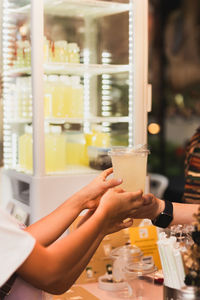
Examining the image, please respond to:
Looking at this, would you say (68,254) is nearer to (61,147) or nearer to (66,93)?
(61,147)

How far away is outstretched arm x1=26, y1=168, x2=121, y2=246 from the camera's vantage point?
1.82m

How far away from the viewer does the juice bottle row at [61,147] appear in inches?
126

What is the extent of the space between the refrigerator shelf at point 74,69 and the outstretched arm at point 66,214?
1.35 meters

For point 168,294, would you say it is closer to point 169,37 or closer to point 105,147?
point 105,147

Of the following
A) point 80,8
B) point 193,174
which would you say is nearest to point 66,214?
point 193,174

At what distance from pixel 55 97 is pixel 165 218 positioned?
1.35 metres

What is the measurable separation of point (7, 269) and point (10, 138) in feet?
7.34

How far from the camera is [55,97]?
3.23 meters

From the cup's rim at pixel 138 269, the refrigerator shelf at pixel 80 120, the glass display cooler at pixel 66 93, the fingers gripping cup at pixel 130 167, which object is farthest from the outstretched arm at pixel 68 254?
the refrigerator shelf at pixel 80 120

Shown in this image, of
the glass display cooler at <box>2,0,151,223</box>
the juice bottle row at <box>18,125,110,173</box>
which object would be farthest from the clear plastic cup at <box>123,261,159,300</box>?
the juice bottle row at <box>18,125,110,173</box>

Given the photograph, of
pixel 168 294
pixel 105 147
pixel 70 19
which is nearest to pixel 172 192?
pixel 105 147

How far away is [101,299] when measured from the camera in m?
2.12

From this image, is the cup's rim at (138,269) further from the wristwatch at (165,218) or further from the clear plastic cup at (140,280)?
the wristwatch at (165,218)

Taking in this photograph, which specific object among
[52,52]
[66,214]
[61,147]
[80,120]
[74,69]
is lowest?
[66,214]
